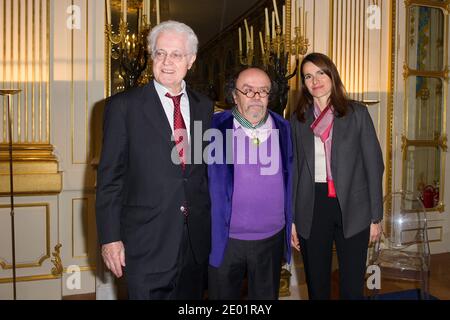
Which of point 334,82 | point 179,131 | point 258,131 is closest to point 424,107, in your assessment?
point 334,82

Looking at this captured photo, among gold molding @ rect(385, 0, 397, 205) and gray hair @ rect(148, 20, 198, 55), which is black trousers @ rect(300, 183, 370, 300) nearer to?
gray hair @ rect(148, 20, 198, 55)

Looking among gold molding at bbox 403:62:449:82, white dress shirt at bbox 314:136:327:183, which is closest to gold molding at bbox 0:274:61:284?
white dress shirt at bbox 314:136:327:183

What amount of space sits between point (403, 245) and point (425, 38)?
2637mm

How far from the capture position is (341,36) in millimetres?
4254

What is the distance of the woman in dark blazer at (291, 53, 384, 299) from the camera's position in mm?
2133

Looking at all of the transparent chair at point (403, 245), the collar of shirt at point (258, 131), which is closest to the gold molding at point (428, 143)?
the transparent chair at point (403, 245)

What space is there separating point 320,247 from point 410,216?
6.20 feet

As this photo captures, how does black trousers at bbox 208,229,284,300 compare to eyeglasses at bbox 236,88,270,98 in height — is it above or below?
below

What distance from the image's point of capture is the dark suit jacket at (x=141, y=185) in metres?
1.67

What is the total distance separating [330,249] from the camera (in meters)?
2.21

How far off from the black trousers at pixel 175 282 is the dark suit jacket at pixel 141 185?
0.10ft

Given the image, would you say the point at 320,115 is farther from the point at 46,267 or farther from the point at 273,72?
the point at 46,267

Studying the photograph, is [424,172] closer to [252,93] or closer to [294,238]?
[294,238]

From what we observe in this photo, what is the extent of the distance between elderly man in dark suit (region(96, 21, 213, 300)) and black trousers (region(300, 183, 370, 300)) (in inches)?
27.2
